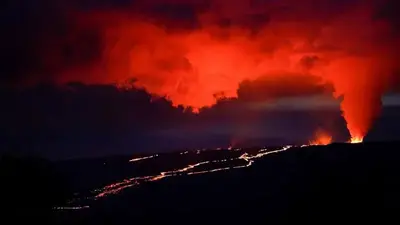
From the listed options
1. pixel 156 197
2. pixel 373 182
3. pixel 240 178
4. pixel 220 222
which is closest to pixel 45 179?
pixel 156 197

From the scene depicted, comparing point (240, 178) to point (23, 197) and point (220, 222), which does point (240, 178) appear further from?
point (23, 197)

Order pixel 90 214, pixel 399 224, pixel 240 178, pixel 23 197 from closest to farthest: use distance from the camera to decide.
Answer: pixel 399 224, pixel 23 197, pixel 90 214, pixel 240 178

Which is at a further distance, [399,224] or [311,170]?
[311,170]

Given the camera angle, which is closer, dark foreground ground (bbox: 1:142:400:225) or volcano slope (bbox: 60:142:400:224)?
dark foreground ground (bbox: 1:142:400:225)

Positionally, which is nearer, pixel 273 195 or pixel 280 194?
pixel 280 194

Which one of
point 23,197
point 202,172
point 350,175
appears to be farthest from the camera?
point 202,172
